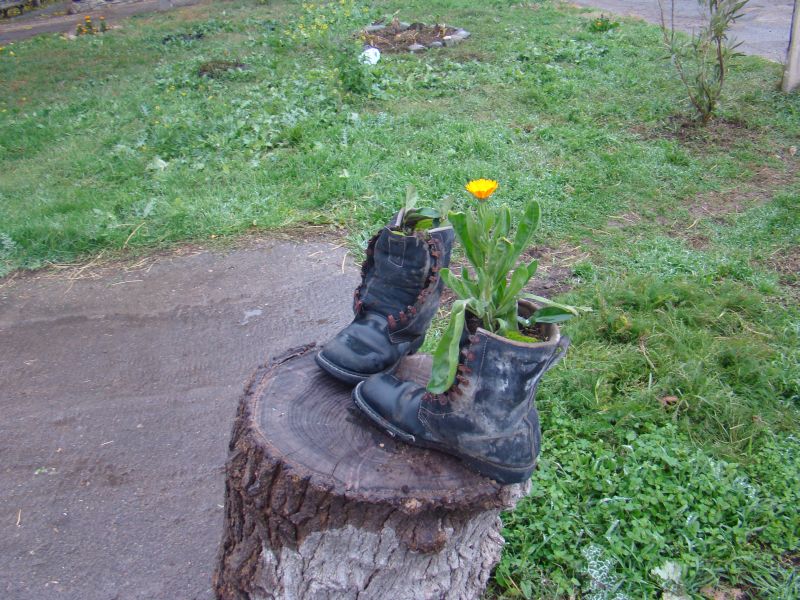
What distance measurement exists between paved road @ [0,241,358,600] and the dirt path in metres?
10.2

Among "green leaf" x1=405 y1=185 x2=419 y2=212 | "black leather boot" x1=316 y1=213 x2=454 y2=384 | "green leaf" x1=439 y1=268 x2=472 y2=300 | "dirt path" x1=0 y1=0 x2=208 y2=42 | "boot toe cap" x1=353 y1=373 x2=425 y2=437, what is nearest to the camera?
"green leaf" x1=439 y1=268 x2=472 y2=300

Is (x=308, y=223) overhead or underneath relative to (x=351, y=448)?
underneath

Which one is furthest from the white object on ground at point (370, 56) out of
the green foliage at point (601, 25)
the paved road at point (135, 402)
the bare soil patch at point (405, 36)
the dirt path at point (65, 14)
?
the dirt path at point (65, 14)

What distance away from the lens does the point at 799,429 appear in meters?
2.75

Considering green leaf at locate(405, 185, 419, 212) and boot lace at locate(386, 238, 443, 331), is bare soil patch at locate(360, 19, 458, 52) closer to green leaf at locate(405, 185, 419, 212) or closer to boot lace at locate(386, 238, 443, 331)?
green leaf at locate(405, 185, 419, 212)

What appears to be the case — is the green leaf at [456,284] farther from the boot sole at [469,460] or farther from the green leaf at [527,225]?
the boot sole at [469,460]

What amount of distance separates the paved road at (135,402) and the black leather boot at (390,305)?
3.11ft

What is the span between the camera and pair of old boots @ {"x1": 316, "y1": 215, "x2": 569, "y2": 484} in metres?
1.73

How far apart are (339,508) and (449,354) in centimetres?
52

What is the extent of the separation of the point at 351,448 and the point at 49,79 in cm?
875

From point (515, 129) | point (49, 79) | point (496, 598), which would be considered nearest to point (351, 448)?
point (496, 598)

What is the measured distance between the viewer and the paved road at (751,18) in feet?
28.1

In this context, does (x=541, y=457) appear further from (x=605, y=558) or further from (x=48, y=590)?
(x=48, y=590)

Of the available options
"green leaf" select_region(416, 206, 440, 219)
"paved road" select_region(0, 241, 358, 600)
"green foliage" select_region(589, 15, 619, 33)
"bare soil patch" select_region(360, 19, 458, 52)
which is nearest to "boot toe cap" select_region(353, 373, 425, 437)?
"green leaf" select_region(416, 206, 440, 219)
